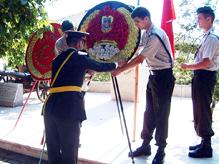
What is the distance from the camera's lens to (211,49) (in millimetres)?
3730

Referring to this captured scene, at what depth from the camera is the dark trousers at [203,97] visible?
3906mm

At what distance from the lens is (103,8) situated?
4.29m

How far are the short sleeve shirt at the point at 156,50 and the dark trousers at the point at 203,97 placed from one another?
1.41 feet

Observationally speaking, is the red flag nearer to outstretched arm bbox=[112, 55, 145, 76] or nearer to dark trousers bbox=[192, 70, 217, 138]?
dark trousers bbox=[192, 70, 217, 138]

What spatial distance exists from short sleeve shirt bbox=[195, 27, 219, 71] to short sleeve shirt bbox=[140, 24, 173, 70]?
0.39 meters

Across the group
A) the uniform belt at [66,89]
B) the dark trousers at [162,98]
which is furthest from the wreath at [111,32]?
the uniform belt at [66,89]

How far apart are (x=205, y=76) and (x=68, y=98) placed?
Answer: 173 centimetres

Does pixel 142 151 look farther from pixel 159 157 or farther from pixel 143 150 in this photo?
pixel 159 157

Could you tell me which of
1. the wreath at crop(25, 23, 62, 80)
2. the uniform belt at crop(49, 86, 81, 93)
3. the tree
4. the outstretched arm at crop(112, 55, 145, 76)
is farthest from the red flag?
the uniform belt at crop(49, 86, 81, 93)

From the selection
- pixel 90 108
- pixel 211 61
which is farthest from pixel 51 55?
pixel 90 108

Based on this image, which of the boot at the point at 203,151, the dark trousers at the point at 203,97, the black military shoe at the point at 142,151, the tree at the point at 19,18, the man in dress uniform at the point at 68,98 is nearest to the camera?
the man in dress uniform at the point at 68,98

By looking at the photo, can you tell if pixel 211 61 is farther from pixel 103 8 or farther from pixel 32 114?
pixel 32 114

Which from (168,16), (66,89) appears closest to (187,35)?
(168,16)

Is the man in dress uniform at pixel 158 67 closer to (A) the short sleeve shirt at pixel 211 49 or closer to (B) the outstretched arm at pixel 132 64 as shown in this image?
(B) the outstretched arm at pixel 132 64
